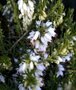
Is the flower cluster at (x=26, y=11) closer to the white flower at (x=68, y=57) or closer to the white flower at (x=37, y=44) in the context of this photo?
the white flower at (x=37, y=44)

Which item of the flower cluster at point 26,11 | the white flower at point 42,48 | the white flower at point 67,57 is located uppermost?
the flower cluster at point 26,11

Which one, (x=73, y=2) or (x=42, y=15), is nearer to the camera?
(x=42, y=15)

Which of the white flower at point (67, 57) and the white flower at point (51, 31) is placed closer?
the white flower at point (51, 31)

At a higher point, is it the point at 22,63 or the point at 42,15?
the point at 42,15

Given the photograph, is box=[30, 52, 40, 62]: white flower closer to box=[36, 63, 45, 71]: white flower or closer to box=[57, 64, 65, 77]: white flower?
box=[36, 63, 45, 71]: white flower

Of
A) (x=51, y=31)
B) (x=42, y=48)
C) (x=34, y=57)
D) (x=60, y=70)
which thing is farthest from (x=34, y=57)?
(x=60, y=70)

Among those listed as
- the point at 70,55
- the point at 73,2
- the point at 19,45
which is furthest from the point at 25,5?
the point at 73,2

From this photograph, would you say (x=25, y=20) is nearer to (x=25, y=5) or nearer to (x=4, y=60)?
(x=25, y=5)

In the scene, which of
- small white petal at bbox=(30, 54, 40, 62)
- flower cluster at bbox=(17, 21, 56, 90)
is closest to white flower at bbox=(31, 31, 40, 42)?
flower cluster at bbox=(17, 21, 56, 90)

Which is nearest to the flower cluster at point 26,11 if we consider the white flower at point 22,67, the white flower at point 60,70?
the white flower at point 22,67
